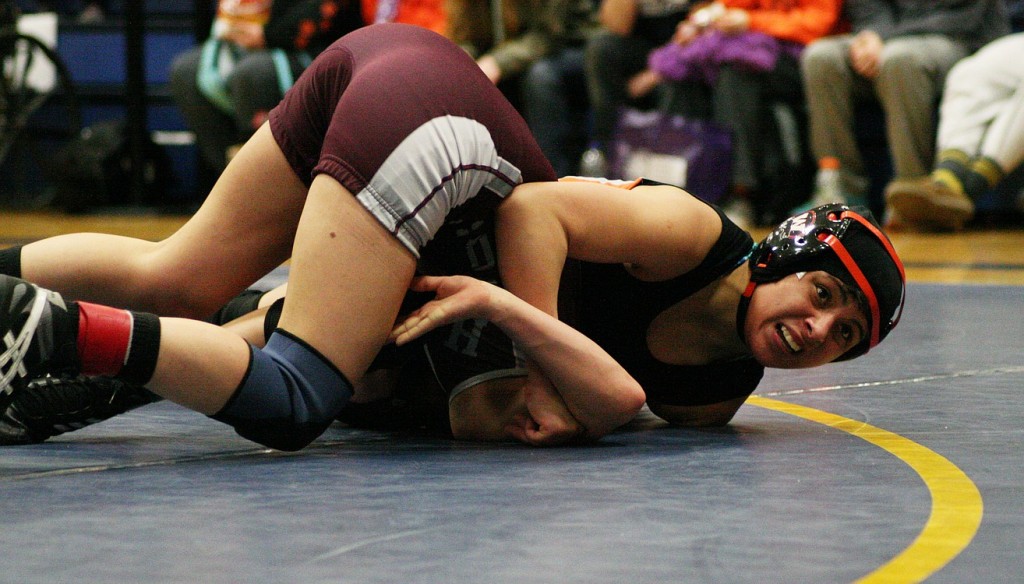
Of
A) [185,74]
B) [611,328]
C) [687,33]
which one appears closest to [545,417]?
[611,328]

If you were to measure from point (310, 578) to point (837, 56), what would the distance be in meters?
4.71

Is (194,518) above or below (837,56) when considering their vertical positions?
above

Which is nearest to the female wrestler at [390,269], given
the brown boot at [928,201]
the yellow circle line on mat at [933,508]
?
the yellow circle line on mat at [933,508]

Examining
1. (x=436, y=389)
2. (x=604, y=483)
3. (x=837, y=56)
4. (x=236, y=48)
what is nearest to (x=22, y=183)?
(x=236, y=48)

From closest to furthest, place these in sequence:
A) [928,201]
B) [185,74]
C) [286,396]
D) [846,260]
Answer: [286,396], [846,260], [928,201], [185,74]

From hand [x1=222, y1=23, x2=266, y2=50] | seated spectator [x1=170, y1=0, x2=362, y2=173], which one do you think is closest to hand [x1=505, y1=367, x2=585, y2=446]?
seated spectator [x1=170, y1=0, x2=362, y2=173]

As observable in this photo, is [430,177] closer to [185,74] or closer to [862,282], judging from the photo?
[862,282]

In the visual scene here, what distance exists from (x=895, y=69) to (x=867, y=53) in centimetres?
14

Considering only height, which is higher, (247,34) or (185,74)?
(247,34)

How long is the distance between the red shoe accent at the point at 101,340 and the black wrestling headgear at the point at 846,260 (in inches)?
38.2

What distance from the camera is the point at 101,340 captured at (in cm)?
169

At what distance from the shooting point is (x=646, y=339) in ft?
7.11

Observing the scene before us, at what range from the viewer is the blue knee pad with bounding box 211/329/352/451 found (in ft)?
5.97

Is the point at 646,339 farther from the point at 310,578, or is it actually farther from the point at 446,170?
the point at 310,578
